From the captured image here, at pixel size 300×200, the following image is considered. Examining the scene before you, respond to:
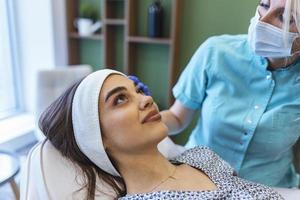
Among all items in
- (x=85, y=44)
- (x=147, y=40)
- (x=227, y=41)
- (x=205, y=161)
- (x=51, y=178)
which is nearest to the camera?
(x=51, y=178)

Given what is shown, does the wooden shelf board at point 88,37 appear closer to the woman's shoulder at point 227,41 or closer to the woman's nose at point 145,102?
the woman's shoulder at point 227,41

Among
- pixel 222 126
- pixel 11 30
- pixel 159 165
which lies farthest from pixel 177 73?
pixel 11 30

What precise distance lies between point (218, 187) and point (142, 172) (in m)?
0.24

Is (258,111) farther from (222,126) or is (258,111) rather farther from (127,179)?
(127,179)

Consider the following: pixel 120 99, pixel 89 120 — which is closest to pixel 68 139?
pixel 89 120

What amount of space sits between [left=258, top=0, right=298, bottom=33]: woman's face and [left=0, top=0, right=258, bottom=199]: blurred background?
0.70m

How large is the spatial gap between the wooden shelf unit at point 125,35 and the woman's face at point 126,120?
3.16 feet

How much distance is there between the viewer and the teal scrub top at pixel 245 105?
3.55 ft

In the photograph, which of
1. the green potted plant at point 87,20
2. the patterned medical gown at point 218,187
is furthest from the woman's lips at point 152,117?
the green potted plant at point 87,20

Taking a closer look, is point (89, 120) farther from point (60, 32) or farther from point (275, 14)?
point (60, 32)

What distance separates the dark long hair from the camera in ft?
3.13

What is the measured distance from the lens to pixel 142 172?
97 centimetres

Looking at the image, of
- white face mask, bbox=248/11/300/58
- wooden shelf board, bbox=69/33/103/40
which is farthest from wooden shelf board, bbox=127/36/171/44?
white face mask, bbox=248/11/300/58

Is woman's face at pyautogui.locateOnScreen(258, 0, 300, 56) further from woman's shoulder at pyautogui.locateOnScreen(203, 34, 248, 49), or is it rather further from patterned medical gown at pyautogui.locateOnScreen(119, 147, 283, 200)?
patterned medical gown at pyautogui.locateOnScreen(119, 147, 283, 200)
